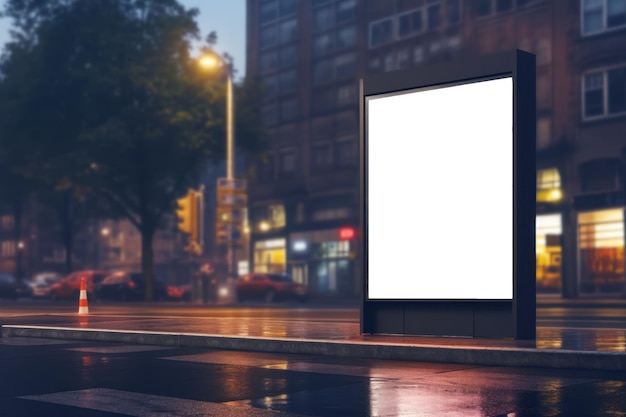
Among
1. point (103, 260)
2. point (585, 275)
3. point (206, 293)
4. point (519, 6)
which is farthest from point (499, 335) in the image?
point (103, 260)

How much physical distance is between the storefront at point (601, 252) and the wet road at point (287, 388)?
32097 millimetres

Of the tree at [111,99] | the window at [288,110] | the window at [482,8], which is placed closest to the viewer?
the tree at [111,99]

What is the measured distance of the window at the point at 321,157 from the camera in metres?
55.8

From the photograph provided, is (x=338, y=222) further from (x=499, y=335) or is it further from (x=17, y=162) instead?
(x=499, y=335)

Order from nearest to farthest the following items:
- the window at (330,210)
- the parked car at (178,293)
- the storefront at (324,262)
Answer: the parked car at (178,293), the storefront at (324,262), the window at (330,210)

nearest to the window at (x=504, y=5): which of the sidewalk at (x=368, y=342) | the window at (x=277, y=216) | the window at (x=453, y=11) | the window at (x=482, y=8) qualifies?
the window at (x=482, y=8)

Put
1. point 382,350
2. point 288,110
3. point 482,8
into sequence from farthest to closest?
1. point 288,110
2. point 482,8
3. point 382,350

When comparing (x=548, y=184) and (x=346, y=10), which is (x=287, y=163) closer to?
(x=346, y=10)

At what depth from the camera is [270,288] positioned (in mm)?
41406

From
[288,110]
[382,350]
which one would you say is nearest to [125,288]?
[288,110]

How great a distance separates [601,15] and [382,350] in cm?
3449

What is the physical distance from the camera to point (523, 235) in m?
11.1

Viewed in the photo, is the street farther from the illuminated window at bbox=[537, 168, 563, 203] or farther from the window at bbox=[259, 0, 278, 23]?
the window at bbox=[259, 0, 278, 23]

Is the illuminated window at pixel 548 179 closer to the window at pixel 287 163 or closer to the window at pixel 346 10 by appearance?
the window at pixel 346 10
